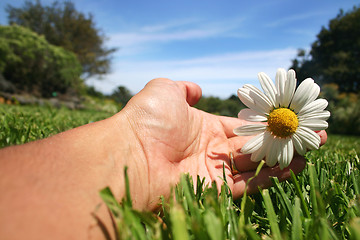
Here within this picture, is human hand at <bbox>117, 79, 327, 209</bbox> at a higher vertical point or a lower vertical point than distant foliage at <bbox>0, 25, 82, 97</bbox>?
lower

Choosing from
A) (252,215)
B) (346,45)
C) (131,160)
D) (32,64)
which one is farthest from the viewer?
(346,45)

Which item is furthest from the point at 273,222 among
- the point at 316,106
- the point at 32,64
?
the point at 32,64

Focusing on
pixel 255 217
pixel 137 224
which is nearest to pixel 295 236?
pixel 255 217

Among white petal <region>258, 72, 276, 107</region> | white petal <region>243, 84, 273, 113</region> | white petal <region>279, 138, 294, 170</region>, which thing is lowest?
white petal <region>279, 138, 294, 170</region>

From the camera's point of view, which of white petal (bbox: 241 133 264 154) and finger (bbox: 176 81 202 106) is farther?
finger (bbox: 176 81 202 106)

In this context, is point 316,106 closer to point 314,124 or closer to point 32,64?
point 314,124

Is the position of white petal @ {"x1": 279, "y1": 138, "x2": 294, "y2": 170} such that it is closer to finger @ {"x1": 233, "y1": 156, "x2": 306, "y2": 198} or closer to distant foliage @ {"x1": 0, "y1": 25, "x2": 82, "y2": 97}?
finger @ {"x1": 233, "y1": 156, "x2": 306, "y2": 198}

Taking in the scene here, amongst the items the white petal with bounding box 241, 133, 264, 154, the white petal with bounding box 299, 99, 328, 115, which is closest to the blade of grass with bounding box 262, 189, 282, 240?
the white petal with bounding box 241, 133, 264, 154

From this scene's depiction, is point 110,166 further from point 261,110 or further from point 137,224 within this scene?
point 261,110
